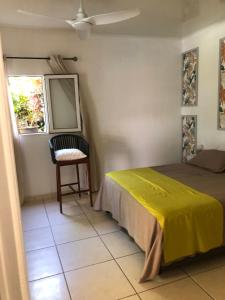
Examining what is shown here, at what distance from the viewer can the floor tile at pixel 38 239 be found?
2.52 m

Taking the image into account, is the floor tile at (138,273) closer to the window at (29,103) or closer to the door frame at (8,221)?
the door frame at (8,221)

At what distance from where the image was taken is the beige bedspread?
192 centimetres

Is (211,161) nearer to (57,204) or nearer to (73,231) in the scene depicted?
(73,231)

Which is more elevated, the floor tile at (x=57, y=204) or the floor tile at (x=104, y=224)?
the floor tile at (x=57, y=204)

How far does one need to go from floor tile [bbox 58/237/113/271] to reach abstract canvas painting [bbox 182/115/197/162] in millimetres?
2388

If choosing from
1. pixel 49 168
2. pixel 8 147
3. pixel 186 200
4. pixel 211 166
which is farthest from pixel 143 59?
pixel 8 147

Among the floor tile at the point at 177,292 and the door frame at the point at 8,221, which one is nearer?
the door frame at the point at 8,221

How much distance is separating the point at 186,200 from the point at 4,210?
1798 millimetres

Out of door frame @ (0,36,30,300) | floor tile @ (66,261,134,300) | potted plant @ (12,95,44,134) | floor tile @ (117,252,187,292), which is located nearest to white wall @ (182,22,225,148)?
floor tile @ (117,252,187,292)

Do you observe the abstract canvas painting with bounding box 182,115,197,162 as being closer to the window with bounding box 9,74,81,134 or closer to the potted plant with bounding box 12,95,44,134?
the window with bounding box 9,74,81,134

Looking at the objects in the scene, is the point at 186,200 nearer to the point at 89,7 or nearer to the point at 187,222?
the point at 187,222

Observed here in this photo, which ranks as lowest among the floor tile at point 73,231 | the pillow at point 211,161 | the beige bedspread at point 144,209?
the floor tile at point 73,231

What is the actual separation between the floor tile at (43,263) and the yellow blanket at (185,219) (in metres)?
0.95

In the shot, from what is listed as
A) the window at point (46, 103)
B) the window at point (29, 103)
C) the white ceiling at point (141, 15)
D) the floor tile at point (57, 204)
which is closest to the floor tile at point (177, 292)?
the floor tile at point (57, 204)
